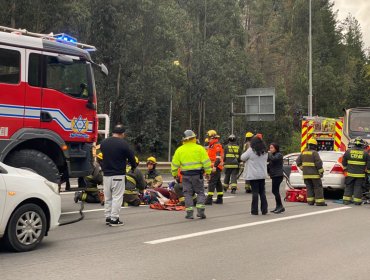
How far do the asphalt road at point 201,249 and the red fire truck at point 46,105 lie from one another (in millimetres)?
1332

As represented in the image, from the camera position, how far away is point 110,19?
30062 mm

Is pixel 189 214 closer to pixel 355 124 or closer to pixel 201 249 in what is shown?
pixel 201 249

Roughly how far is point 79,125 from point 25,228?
11.9 feet

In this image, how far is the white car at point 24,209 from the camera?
21.2 ft

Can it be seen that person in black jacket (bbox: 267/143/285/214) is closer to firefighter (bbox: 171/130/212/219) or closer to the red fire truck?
firefighter (bbox: 171/130/212/219)

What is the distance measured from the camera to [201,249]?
7117mm

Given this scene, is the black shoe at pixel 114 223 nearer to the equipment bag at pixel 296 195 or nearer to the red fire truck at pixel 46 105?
the red fire truck at pixel 46 105

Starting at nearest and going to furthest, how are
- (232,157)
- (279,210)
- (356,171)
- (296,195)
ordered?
(279,210)
(356,171)
(296,195)
(232,157)

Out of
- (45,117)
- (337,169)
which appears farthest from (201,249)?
(337,169)

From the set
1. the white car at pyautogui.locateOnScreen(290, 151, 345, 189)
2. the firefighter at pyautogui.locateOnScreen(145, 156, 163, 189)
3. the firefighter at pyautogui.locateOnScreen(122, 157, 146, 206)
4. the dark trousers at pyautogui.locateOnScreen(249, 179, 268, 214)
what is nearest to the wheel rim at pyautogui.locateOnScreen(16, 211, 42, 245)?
the firefighter at pyautogui.locateOnScreen(122, 157, 146, 206)

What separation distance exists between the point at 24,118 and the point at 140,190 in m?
3.70

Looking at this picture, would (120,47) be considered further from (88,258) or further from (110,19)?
(88,258)

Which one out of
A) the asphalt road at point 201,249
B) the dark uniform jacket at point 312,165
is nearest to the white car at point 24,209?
the asphalt road at point 201,249

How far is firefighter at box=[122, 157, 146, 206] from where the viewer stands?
11289mm
